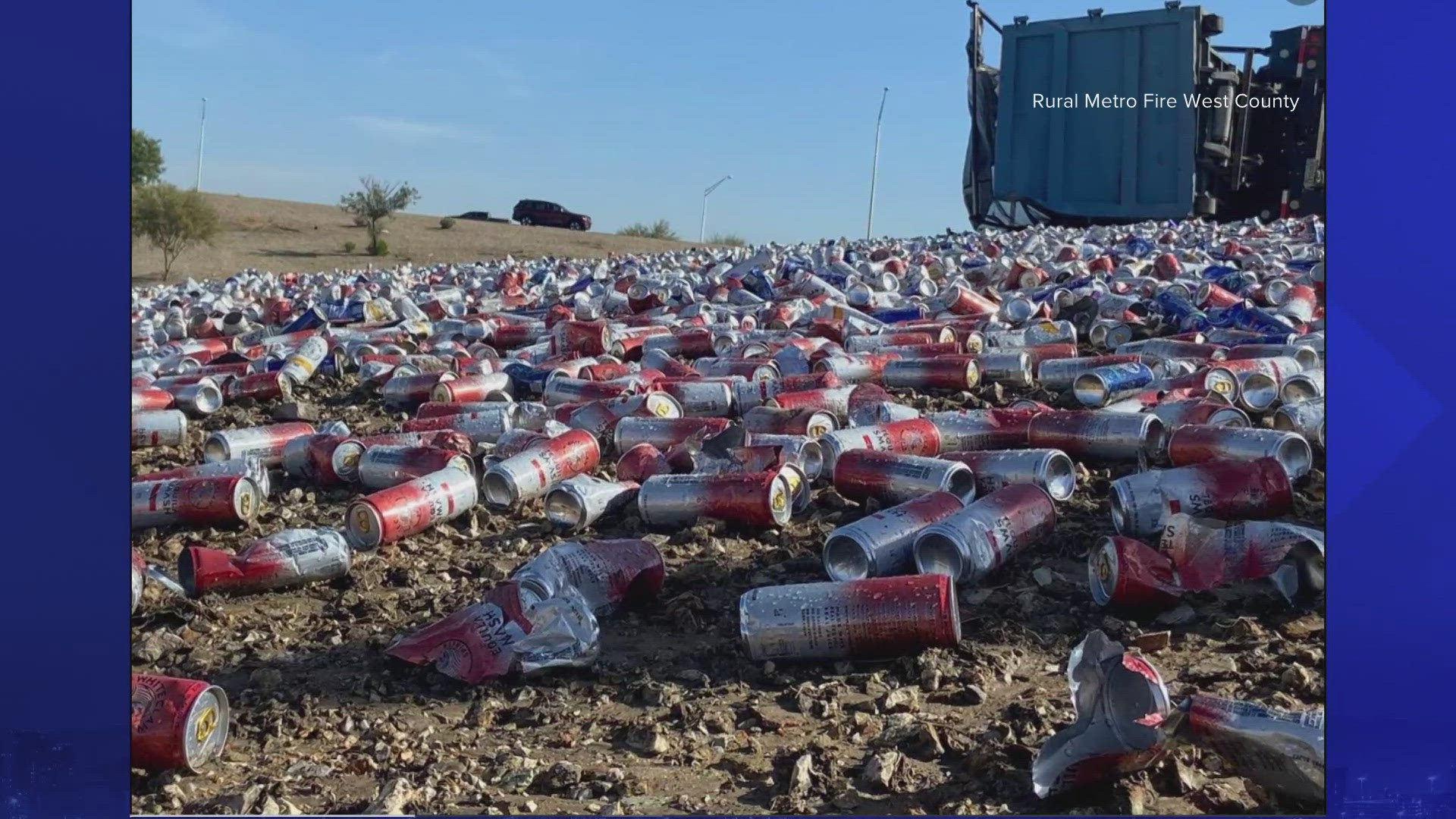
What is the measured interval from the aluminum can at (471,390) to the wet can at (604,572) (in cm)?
289

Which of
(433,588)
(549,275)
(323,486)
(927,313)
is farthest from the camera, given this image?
(549,275)

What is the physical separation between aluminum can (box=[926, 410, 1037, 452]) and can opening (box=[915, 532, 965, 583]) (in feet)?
4.44

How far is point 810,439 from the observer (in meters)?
4.67

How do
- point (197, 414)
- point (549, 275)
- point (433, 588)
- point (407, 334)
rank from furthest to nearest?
point (549, 275) < point (407, 334) < point (197, 414) < point (433, 588)

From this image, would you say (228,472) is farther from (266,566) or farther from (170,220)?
(170,220)

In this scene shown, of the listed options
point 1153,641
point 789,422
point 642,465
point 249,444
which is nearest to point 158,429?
point 249,444

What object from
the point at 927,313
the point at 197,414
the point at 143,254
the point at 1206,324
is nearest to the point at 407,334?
the point at 197,414

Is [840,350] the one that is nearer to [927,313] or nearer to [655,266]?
[927,313]

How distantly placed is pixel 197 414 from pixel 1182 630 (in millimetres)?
5238

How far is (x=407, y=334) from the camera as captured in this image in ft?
30.9

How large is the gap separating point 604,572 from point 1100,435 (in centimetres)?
209

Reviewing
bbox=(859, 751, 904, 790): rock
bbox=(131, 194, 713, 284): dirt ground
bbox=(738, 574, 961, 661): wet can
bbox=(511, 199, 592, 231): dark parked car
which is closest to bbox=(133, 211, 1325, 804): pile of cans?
bbox=(738, 574, 961, 661): wet can

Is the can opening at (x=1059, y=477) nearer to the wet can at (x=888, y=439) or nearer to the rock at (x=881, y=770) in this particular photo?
the wet can at (x=888, y=439)

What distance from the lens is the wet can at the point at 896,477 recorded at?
408 centimetres
